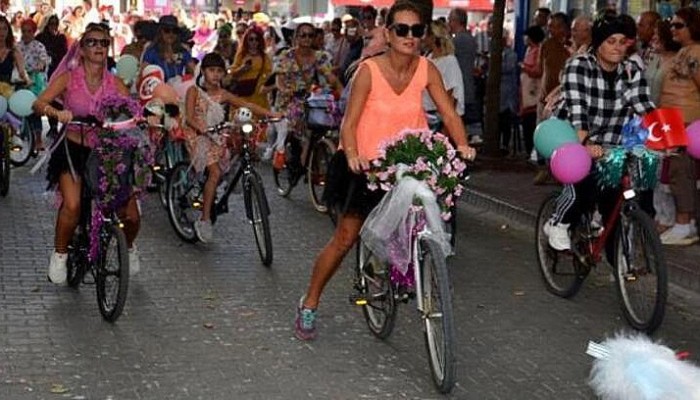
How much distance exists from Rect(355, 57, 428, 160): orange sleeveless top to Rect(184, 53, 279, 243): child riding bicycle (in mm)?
3506

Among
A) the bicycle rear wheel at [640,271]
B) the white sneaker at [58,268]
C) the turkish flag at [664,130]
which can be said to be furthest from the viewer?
the white sneaker at [58,268]

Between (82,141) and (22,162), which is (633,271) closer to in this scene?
(82,141)

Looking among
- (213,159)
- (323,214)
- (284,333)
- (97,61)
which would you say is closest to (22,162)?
(323,214)

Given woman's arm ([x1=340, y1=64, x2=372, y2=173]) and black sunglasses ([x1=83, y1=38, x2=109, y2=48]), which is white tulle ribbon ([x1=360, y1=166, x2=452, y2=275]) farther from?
black sunglasses ([x1=83, y1=38, x2=109, y2=48])

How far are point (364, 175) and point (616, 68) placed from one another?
2111mm

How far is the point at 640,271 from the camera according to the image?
815cm

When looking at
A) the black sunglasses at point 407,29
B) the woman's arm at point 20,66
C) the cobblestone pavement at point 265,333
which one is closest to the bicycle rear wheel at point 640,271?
the cobblestone pavement at point 265,333

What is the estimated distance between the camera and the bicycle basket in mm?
12906

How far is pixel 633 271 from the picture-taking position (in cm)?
821

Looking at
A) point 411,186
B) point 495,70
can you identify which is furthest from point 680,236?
point 495,70

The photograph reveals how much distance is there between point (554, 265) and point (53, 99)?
349 cm

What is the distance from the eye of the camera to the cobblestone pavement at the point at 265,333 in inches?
269

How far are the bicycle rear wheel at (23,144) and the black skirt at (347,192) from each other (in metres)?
8.75

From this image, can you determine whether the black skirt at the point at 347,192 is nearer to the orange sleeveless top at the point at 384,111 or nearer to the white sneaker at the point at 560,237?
the orange sleeveless top at the point at 384,111
